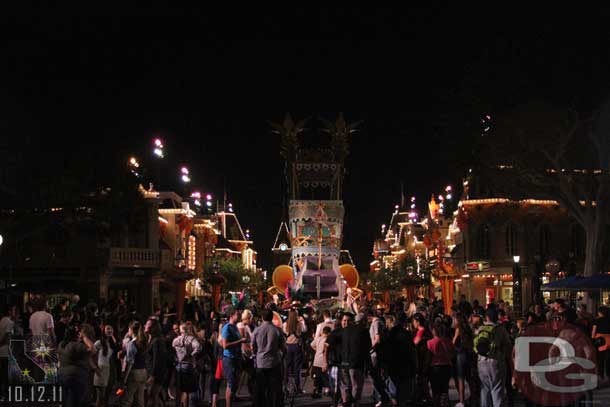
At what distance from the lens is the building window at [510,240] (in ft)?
201

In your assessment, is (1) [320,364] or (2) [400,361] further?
(1) [320,364]

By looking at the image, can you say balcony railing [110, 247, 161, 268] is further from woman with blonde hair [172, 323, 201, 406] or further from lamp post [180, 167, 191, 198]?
woman with blonde hair [172, 323, 201, 406]

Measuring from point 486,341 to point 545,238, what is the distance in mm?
49035

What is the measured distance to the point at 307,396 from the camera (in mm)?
19859

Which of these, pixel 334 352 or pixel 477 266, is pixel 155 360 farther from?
pixel 477 266

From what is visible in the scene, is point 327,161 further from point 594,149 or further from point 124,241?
point 594,149

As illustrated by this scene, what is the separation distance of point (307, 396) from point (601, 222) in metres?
15.4

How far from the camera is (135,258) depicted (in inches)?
1818

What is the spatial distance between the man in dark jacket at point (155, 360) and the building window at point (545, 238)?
4913cm

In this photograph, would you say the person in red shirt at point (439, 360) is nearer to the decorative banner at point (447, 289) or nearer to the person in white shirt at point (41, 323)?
the person in white shirt at point (41, 323)

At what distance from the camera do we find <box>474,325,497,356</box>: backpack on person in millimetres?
14016

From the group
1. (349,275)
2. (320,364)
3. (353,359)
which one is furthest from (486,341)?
(349,275)

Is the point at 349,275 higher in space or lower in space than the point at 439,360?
higher

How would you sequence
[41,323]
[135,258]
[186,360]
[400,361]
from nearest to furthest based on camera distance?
1. [186,360]
2. [400,361]
3. [41,323]
4. [135,258]
